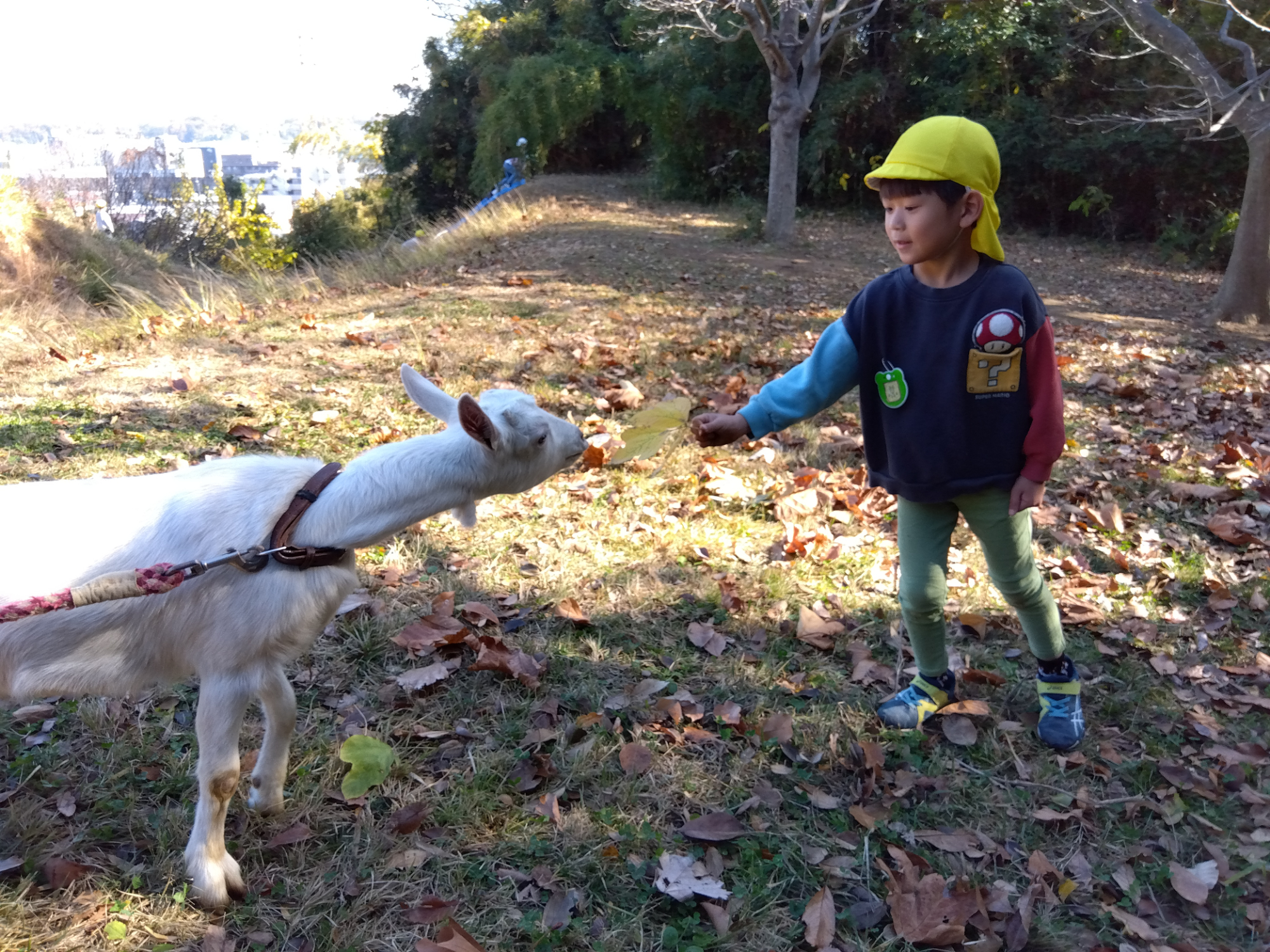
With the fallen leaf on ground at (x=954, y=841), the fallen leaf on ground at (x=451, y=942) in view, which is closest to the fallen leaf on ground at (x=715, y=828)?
the fallen leaf on ground at (x=954, y=841)

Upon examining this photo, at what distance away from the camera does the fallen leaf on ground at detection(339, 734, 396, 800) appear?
2.89 meters

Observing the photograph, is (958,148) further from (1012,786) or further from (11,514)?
(11,514)

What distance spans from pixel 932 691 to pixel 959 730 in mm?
169

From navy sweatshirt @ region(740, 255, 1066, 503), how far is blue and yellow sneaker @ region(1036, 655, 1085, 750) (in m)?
0.91

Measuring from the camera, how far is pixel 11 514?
241 cm

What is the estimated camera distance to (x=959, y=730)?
342 centimetres

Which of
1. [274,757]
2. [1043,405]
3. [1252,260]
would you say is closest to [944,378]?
[1043,405]

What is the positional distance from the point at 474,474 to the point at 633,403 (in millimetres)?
3873

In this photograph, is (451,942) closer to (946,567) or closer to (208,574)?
(208,574)

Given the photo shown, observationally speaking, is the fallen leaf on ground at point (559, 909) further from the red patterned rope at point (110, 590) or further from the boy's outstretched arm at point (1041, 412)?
the boy's outstretched arm at point (1041, 412)

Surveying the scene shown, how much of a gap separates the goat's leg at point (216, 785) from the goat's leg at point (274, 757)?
0.24 metres

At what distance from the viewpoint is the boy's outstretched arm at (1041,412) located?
2891 mm

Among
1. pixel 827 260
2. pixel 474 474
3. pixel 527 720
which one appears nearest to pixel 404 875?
pixel 527 720

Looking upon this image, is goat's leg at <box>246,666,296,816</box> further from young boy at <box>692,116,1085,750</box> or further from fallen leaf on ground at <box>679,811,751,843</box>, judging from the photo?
young boy at <box>692,116,1085,750</box>
